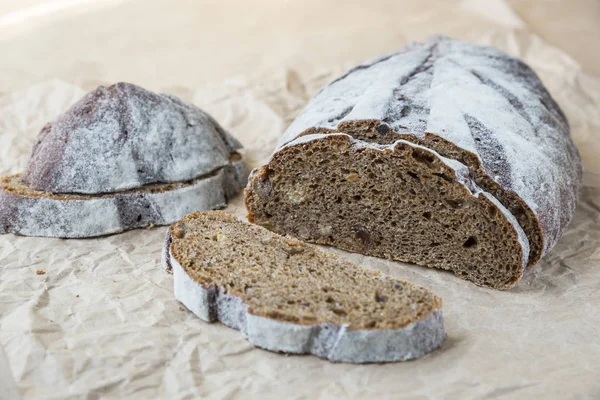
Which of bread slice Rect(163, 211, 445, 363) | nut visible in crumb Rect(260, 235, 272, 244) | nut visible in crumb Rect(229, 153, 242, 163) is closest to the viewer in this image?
bread slice Rect(163, 211, 445, 363)

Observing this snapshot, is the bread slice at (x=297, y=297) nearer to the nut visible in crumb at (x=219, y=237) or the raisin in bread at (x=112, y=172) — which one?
the nut visible in crumb at (x=219, y=237)

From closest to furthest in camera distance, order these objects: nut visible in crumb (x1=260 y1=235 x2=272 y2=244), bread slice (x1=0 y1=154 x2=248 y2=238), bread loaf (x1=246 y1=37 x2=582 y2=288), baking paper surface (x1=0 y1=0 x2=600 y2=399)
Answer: baking paper surface (x1=0 y1=0 x2=600 y2=399)
bread loaf (x1=246 y1=37 x2=582 y2=288)
nut visible in crumb (x1=260 y1=235 x2=272 y2=244)
bread slice (x1=0 y1=154 x2=248 y2=238)

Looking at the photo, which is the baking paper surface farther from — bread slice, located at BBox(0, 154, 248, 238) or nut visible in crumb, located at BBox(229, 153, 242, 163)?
nut visible in crumb, located at BBox(229, 153, 242, 163)

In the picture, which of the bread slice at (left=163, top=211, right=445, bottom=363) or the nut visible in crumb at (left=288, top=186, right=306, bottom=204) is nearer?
the bread slice at (left=163, top=211, right=445, bottom=363)

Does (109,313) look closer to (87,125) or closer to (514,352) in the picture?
(87,125)

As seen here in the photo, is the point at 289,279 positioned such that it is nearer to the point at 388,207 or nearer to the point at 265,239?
the point at 265,239

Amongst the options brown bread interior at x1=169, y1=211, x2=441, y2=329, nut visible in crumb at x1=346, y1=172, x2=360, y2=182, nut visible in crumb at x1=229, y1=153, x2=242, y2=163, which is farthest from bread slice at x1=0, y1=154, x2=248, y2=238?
nut visible in crumb at x1=346, y1=172, x2=360, y2=182

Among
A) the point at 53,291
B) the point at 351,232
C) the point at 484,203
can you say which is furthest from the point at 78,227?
the point at 484,203
